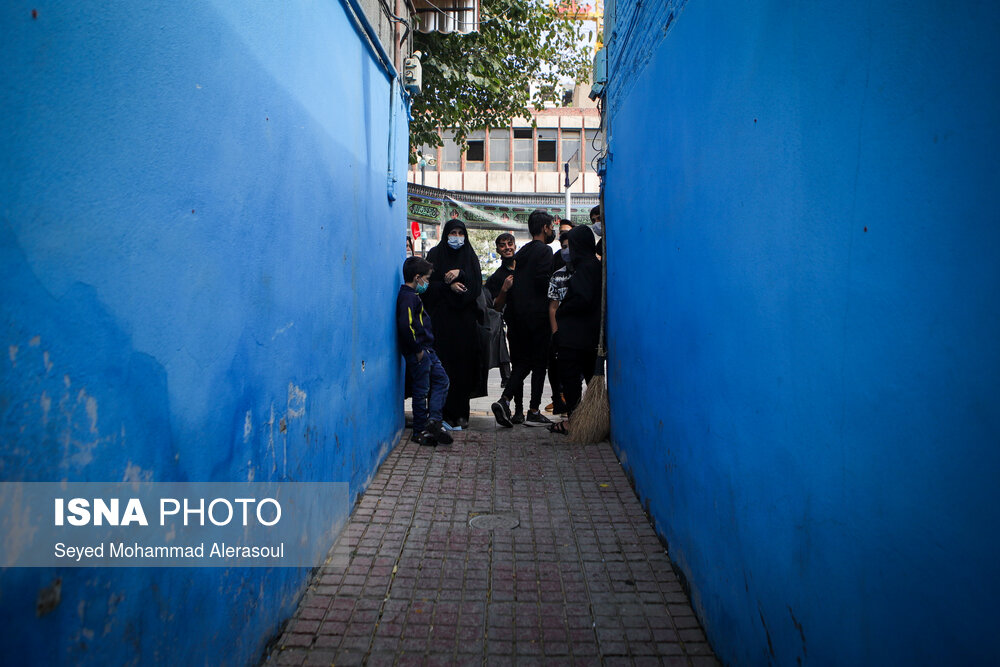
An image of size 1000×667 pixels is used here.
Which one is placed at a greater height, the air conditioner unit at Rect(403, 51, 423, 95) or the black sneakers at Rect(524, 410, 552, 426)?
the air conditioner unit at Rect(403, 51, 423, 95)

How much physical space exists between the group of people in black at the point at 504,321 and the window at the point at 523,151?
69.0 ft

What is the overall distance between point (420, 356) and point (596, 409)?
157 centimetres

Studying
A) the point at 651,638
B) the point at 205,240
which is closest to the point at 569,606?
the point at 651,638

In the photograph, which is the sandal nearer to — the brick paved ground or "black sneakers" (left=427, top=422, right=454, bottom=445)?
"black sneakers" (left=427, top=422, right=454, bottom=445)

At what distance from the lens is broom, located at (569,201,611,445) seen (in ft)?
19.8

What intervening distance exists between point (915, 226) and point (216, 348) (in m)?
1.91

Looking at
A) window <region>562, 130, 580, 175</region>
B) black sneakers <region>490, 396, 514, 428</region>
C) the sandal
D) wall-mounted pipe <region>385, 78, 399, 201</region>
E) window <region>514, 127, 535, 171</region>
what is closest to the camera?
wall-mounted pipe <region>385, 78, 399, 201</region>

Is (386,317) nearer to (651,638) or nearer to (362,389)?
(362,389)

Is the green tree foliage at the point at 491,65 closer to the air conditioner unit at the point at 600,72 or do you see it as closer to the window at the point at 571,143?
the air conditioner unit at the point at 600,72

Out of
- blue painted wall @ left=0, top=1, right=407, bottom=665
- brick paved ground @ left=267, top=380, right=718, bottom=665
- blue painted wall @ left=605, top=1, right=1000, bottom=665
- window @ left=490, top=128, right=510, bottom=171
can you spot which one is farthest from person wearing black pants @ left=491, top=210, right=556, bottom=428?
window @ left=490, top=128, right=510, bottom=171

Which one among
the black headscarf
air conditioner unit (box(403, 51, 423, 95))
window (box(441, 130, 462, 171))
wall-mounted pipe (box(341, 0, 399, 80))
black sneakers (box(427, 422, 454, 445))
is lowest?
black sneakers (box(427, 422, 454, 445))

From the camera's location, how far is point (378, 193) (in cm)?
521

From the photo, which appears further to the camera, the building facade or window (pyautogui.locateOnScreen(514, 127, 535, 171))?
window (pyautogui.locateOnScreen(514, 127, 535, 171))

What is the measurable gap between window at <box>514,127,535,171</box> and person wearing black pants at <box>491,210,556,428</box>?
21.4 meters
